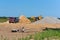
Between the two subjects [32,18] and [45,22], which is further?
[32,18]

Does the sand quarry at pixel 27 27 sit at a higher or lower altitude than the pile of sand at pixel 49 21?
lower

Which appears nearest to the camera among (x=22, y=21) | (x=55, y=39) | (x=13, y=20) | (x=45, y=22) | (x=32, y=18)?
(x=55, y=39)

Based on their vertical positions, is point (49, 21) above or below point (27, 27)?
above

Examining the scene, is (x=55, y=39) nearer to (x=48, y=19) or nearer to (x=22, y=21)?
(x=48, y=19)

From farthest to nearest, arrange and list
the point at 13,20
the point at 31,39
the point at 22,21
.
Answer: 1. the point at 13,20
2. the point at 22,21
3. the point at 31,39

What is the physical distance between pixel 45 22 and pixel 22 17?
14.6 feet

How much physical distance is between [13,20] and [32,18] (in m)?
7.16

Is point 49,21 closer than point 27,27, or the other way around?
point 27,27

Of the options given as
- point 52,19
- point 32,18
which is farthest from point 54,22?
point 32,18

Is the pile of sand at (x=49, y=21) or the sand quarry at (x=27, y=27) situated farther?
the pile of sand at (x=49, y=21)

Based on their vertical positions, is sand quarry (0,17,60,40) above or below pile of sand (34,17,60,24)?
below

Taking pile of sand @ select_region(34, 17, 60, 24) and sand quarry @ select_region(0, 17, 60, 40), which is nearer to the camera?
sand quarry @ select_region(0, 17, 60, 40)

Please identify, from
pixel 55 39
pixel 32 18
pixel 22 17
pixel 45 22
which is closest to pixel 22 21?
pixel 22 17

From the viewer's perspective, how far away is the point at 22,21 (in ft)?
99.6
